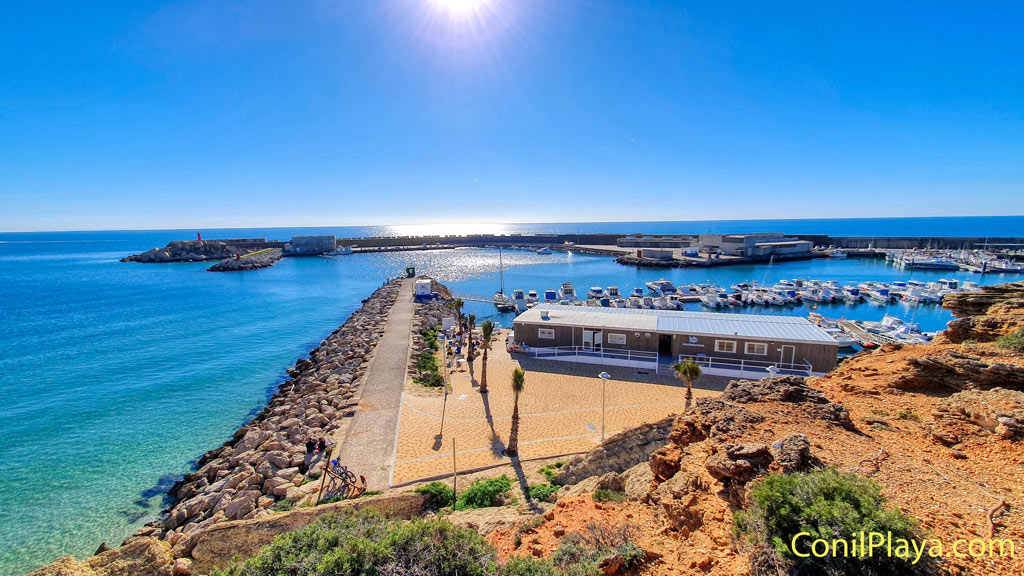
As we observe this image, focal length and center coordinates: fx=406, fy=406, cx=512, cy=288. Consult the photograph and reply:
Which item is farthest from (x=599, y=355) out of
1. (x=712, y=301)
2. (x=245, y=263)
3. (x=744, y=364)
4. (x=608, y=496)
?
(x=245, y=263)

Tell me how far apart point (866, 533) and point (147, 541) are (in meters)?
13.2

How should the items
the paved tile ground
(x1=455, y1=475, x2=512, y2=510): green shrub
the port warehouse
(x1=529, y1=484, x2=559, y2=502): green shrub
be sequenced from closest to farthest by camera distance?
(x1=455, y1=475, x2=512, y2=510): green shrub < (x1=529, y1=484, x2=559, y2=502): green shrub < the paved tile ground < the port warehouse

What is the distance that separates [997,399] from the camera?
9570 millimetres

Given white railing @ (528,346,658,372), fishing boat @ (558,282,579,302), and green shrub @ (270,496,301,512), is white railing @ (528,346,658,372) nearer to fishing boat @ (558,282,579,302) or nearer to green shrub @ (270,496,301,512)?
green shrub @ (270,496,301,512)

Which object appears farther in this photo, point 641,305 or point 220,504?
point 641,305

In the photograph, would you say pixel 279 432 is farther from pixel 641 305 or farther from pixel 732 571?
pixel 641 305

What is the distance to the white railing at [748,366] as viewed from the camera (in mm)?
22328

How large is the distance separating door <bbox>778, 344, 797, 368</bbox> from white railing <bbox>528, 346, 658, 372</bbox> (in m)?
6.71

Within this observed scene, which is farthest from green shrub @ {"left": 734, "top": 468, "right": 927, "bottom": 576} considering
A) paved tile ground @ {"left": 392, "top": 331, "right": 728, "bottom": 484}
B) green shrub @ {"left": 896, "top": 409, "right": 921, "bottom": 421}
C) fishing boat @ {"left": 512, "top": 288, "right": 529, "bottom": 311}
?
fishing boat @ {"left": 512, "top": 288, "right": 529, "bottom": 311}

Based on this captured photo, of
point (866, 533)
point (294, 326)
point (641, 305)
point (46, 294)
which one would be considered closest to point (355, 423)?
point (866, 533)

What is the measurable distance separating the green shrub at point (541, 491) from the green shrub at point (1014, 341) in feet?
47.8

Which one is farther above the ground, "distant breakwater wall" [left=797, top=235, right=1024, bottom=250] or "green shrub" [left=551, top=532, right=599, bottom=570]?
"distant breakwater wall" [left=797, top=235, right=1024, bottom=250]

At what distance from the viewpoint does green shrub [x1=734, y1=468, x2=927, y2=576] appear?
193 inches

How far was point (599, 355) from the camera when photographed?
2498cm
